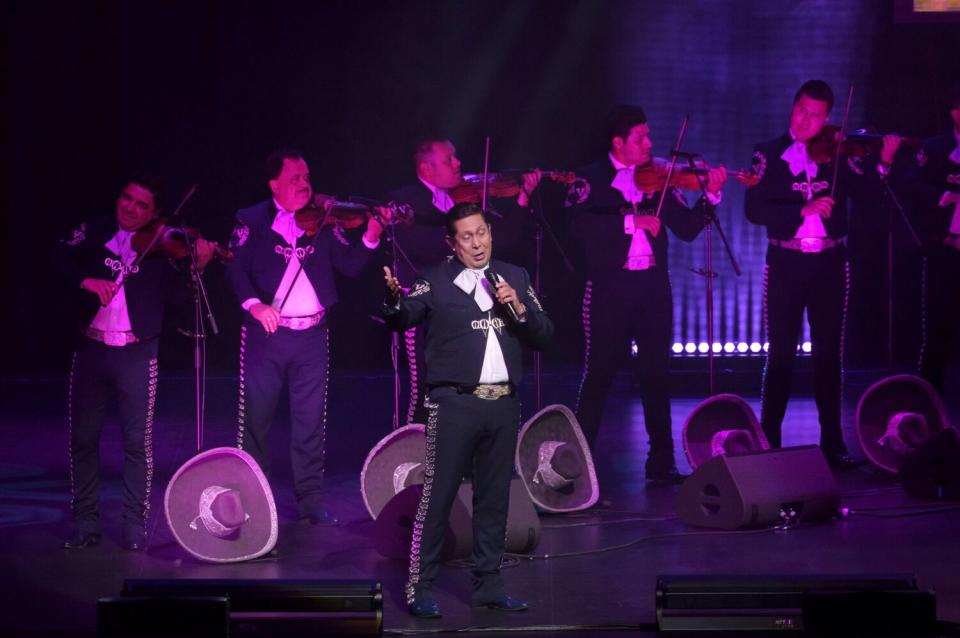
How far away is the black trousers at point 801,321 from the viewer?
24.9ft

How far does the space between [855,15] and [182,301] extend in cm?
652

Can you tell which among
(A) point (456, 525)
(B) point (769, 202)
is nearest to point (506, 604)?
(A) point (456, 525)

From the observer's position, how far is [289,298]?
665cm

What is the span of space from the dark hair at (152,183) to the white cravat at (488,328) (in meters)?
1.77

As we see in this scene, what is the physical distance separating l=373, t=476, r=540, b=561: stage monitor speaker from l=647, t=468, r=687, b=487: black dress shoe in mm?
1594

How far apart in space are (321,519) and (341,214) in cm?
145

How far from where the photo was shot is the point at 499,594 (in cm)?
525

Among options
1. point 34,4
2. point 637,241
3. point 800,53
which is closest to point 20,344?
point 34,4

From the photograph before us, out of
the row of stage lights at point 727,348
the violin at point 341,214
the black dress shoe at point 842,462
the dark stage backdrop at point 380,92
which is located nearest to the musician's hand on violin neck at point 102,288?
the violin at point 341,214

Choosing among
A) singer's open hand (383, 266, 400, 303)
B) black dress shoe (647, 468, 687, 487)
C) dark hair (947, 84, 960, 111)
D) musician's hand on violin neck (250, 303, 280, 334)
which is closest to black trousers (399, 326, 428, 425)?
musician's hand on violin neck (250, 303, 280, 334)

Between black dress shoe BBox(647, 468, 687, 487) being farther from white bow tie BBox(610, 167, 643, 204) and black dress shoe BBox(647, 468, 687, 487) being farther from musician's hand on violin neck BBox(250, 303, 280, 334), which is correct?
musician's hand on violin neck BBox(250, 303, 280, 334)

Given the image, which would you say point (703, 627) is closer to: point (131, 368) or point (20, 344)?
point (131, 368)

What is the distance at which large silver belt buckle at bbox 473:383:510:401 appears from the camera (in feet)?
16.9

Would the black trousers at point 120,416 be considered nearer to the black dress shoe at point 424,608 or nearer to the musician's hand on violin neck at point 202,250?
the musician's hand on violin neck at point 202,250
